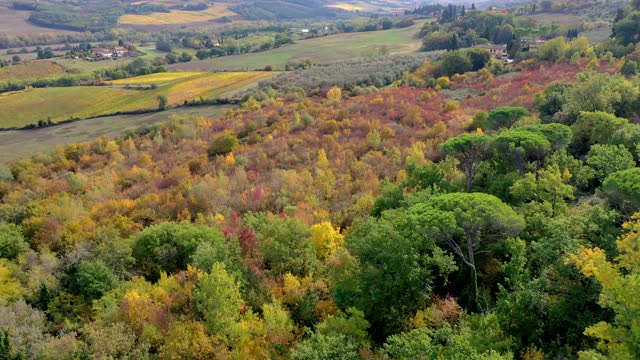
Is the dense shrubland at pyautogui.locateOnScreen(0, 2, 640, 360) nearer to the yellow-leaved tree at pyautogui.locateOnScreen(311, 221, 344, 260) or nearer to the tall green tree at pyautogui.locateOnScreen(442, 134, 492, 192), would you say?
the yellow-leaved tree at pyautogui.locateOnScreen(311, 221, 344, 260)

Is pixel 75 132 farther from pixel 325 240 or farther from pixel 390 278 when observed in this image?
pixel 390 278

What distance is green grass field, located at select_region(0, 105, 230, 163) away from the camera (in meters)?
99.2

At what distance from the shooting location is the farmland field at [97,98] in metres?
123

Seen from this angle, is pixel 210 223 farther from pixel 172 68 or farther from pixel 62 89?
pixel 172 68

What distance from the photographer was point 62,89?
141250 mm

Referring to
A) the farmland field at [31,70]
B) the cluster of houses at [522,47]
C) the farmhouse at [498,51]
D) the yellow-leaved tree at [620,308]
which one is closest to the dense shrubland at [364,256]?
the yellow-leaved tree at [620,308]

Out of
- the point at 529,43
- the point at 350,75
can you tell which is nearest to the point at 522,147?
the point at 350,75

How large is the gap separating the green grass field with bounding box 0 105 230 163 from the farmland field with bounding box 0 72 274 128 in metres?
6.56

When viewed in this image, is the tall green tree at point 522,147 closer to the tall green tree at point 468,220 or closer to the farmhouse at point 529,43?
the tall green tree at point 468,220

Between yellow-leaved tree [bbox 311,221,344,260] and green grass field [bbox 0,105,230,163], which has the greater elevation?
yellow-leaved tree [bbox 311,221,344,260]

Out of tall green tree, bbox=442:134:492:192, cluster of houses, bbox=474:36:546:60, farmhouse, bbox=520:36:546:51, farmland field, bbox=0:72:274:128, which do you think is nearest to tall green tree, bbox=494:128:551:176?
tall green tree, bbox=442:134:492:192

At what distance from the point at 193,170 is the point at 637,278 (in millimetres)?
66004

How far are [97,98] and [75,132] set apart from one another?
30294mm

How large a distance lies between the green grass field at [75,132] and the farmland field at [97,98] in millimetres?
6556
